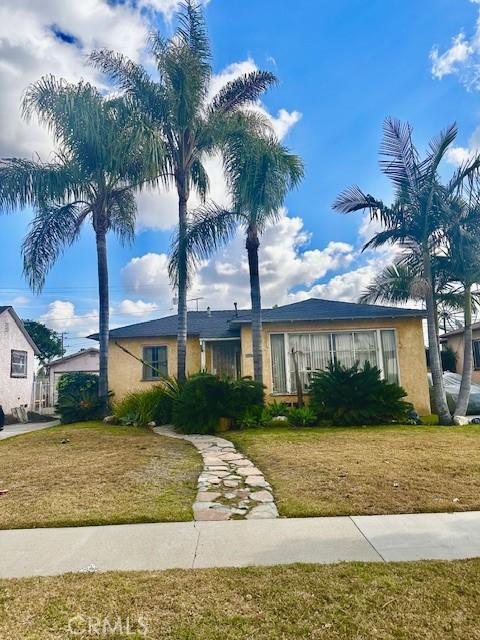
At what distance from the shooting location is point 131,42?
1245cm

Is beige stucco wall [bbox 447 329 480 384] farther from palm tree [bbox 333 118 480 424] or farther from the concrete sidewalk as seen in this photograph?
the concrete sidewalk

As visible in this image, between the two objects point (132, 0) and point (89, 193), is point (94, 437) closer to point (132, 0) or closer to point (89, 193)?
point (89, 193)

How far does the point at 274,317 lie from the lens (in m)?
13.4

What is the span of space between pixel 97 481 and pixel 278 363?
27.8 ft

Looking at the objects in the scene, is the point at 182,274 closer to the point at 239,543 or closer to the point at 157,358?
the point at 157,358

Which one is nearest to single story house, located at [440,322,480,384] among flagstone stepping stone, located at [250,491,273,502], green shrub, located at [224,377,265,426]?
green shrub, located at [224,377,265,426]

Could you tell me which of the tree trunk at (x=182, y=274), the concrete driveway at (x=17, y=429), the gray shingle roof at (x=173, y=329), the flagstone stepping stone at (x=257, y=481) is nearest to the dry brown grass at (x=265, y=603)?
the flagstone stepping stone at (x=257, y=481)

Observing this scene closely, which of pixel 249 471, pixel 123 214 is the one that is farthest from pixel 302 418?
pixel 123 214

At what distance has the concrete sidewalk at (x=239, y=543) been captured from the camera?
10.4 feet

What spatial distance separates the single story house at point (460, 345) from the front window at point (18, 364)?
22.3 meters

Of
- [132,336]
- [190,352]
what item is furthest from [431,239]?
[132,336]

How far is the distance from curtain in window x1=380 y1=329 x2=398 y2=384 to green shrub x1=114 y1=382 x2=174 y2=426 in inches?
285

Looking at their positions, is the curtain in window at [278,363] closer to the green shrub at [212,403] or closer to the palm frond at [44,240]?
the green shrub at [212,403]

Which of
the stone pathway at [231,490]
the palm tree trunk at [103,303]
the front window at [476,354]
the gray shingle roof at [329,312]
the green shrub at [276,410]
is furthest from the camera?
the front window at [476,354]
